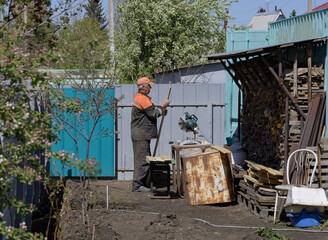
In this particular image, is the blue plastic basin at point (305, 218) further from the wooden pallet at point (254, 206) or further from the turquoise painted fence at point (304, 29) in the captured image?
the turquoise painted fence at point (304, 29)

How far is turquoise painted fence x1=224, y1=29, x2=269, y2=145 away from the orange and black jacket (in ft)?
10.3

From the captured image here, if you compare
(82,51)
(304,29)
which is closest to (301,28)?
(304,29)

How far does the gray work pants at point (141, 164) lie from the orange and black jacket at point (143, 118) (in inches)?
5.5

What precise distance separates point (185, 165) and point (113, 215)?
198 centimetres

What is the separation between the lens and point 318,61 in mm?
9180

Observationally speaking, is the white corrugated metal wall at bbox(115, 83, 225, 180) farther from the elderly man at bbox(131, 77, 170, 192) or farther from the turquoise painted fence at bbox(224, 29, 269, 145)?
the elderly man at bbox(131, 77, 170, 192)

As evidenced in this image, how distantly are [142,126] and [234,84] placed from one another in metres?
3.72

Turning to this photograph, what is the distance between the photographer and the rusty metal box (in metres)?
9.93

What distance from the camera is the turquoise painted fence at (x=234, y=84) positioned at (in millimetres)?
13969

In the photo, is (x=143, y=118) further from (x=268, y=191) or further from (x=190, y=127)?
(x=268, y=191)

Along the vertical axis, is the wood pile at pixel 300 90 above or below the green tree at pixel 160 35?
below

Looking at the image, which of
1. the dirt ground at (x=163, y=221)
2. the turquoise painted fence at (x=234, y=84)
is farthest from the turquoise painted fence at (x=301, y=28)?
the dirt ground at (x=163, y=221)

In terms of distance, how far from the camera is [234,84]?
14.2 metres

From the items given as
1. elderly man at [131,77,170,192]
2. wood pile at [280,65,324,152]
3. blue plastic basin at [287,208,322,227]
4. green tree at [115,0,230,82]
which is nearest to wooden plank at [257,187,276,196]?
blue plastic basin at [287,208,322,227]
